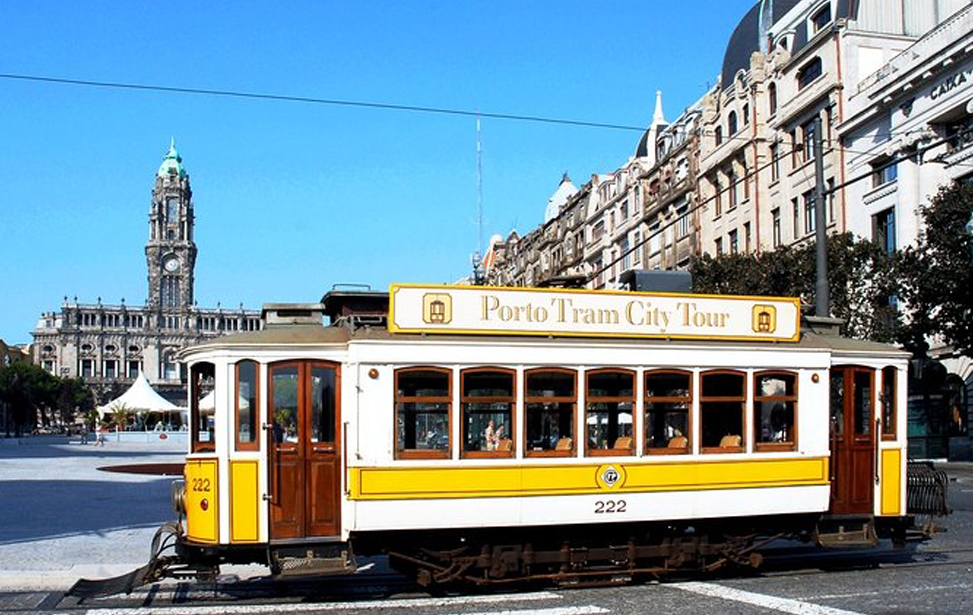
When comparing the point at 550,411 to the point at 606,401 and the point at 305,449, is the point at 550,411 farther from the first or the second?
the point at 305,449

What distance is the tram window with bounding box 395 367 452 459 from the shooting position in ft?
40.0

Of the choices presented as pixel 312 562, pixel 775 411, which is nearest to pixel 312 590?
pixel 312 562

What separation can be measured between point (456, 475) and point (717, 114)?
183 feet

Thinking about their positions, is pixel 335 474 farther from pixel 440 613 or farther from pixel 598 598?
pixel 598 598

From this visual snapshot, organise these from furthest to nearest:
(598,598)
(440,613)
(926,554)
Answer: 1. (926,554)
2. (598,598)
3. (440,613)

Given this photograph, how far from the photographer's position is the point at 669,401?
43.0ft

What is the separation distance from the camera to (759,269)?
40.5 m

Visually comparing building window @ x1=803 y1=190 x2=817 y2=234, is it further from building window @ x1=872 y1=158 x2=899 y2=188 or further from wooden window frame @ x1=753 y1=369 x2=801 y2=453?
wooden window frame @ x1=753 y1=369 x2=801 y2=453

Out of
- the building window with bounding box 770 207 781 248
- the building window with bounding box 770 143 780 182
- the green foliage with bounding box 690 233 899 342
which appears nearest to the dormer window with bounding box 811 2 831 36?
the building window with bounding box 770 143 780 182

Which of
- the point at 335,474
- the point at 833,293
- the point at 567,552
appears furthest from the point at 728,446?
the point at 833,293

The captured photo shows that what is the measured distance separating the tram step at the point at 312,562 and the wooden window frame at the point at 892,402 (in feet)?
22.4

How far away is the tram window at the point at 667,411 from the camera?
513 inches

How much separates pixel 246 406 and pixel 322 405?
2.56 feet

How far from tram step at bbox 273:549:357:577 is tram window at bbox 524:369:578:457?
223 cm
